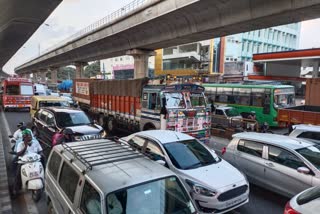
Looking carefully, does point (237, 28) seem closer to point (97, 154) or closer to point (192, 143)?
point (192, 143)

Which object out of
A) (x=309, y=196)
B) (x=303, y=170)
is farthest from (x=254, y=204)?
(x=309, y=196)

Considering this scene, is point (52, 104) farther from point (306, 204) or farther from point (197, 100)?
point (306, 204)

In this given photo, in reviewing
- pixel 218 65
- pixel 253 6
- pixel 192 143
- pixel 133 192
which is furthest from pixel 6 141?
pixel 218 65

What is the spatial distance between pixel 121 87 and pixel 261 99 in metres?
9.80

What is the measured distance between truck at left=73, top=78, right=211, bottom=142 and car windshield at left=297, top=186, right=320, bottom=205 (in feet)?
20.2

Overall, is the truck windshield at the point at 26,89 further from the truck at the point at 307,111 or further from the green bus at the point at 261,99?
the truck at the point at 307,111

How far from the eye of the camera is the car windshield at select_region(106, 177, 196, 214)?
3.17m

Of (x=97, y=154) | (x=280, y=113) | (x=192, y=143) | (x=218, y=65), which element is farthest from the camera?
(x=218, y=65)

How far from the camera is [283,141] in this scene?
6898 millimetres

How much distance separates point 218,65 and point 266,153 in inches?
1720

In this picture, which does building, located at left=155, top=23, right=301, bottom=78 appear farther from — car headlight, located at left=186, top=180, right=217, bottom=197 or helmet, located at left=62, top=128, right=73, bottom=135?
car headlight, located at left=186, top=180, right=217, bottom=197

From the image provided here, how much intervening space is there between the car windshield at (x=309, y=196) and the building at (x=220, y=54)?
37.4 m

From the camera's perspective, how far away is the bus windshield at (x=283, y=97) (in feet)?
56.5

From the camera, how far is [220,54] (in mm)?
48781
